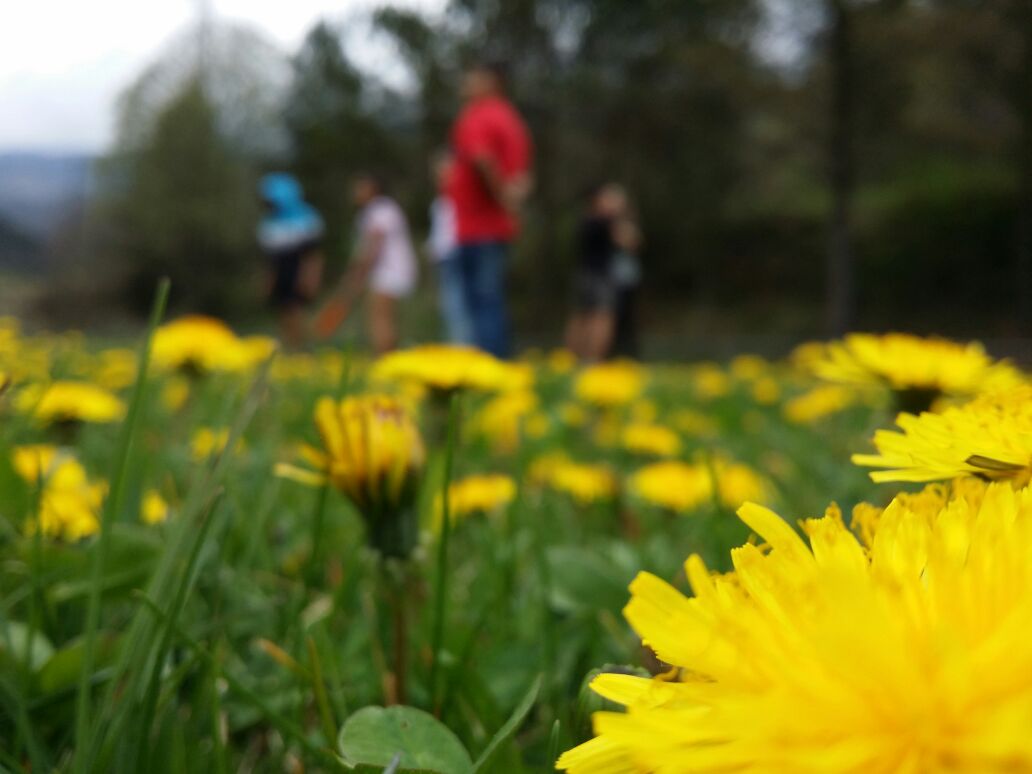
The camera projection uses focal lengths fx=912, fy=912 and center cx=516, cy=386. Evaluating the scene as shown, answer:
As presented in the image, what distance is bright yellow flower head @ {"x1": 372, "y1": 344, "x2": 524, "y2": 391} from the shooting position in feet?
3.66

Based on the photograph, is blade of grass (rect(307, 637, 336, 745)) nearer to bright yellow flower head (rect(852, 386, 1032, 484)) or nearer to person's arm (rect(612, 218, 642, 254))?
bright yellow flower head (rect(852, 386, 1032, 484))

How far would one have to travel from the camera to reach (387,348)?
573 cm

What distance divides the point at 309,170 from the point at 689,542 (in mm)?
19538

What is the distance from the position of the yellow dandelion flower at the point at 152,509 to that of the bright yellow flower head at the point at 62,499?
49 millimetres

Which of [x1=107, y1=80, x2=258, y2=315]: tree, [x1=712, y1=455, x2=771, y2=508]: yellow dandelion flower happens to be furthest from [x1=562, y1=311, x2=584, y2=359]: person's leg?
[x1=107, y1=80, x2=258, y2=315]: tree

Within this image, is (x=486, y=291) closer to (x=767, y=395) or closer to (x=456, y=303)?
(x=456, y=303)

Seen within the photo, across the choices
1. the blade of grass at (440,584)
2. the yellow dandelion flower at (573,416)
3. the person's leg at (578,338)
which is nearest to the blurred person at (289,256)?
the person's leg at (578,338)

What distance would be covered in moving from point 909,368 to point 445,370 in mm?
574

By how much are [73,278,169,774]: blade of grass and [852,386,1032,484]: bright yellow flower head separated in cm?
35

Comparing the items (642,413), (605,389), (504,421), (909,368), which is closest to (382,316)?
(642,413)

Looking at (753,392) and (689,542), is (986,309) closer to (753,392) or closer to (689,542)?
(753,392)

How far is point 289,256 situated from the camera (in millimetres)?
7117

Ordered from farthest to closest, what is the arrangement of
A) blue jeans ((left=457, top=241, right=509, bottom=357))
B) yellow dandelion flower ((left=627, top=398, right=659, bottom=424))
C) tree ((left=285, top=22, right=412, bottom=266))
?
tree ((left=285, top=22, right=412, bottom=266))
blue jeans ((left=457, top=241, right=509, bottom=357))
yellow dandelion flower ((left=627, top=398, right=659, bottom=424))

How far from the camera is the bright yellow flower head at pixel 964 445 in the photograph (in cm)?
35
